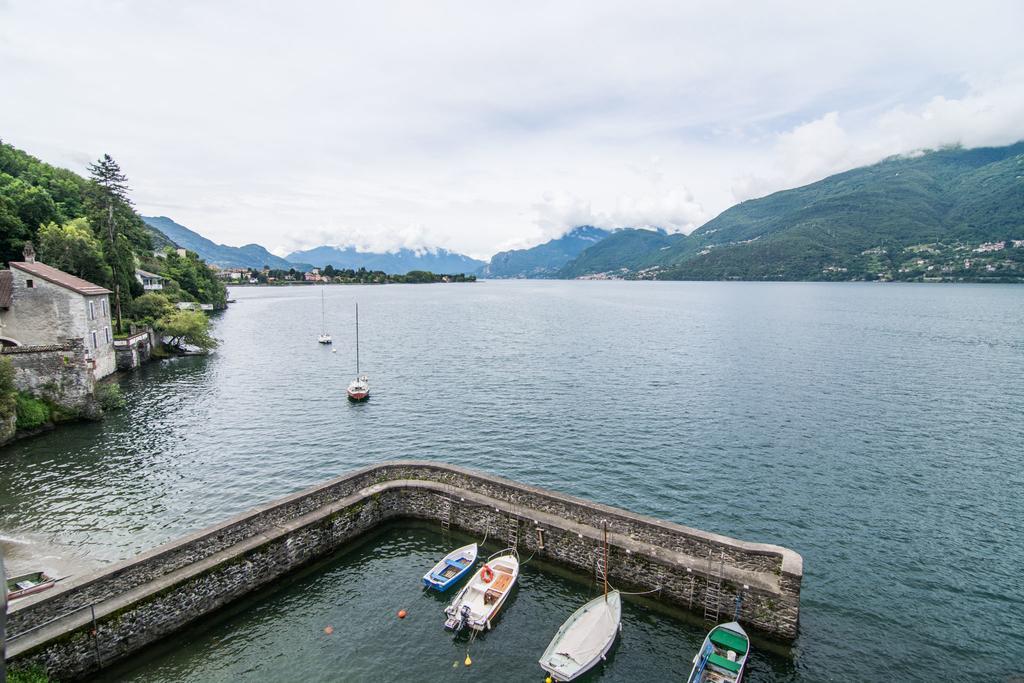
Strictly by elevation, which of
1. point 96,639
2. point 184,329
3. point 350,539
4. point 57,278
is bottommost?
point 350,539

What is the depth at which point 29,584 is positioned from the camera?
2247cm

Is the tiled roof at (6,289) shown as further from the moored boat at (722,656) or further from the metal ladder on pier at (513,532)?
the moored boat at (722,656)

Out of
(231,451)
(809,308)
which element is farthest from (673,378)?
(809,308)

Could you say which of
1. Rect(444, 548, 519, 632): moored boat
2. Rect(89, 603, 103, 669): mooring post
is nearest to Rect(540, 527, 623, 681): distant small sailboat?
Rect(444, 548, 519, 632): moored boat

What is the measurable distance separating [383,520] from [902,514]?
29578mm

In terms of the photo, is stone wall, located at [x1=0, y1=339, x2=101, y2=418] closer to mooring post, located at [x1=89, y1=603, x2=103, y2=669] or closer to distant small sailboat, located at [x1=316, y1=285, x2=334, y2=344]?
mooring post, located at [x1=89, y1=603, x2=103, y2=669]

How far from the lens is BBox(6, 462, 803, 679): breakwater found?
756 inches

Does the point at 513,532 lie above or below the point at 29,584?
above

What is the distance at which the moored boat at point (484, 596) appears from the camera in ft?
71.5

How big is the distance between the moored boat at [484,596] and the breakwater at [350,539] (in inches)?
80.3

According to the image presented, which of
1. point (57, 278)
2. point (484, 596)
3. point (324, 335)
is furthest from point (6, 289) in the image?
point (324, 335)

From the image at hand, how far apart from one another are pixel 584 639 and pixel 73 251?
230ft

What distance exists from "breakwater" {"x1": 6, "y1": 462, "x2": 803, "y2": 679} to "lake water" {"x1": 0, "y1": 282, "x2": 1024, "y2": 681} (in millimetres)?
1251

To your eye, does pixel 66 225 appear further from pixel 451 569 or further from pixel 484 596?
pixel 484 596
